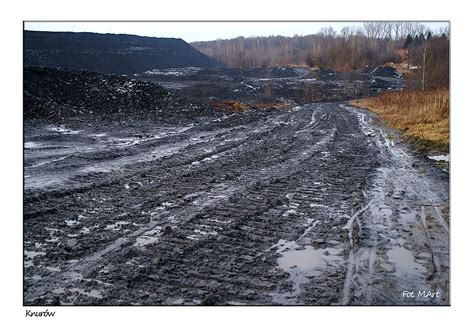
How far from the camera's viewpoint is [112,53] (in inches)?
1394

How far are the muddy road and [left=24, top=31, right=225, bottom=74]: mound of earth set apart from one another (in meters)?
15.3

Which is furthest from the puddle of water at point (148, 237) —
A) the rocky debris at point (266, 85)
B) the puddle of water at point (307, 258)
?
the rocky debris at point (266, 85)

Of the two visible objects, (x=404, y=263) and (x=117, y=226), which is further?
(x=117, y=226)

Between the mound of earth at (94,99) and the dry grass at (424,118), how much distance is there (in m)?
8.29

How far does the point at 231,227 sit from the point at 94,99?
13.9 meters

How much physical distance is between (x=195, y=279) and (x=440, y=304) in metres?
2.12

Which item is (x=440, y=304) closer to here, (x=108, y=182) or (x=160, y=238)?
(x=160, y=238)

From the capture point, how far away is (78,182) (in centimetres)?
714

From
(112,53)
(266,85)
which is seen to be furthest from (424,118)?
(112,53)

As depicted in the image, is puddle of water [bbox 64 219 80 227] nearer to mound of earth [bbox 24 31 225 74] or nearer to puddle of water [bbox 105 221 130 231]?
puddle of water [bbox 105 221 130 231]

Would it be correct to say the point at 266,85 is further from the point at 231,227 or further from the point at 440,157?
the point at 231,227

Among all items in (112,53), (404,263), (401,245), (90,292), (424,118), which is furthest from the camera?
(112,53)

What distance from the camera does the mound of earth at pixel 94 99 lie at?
1525cm
